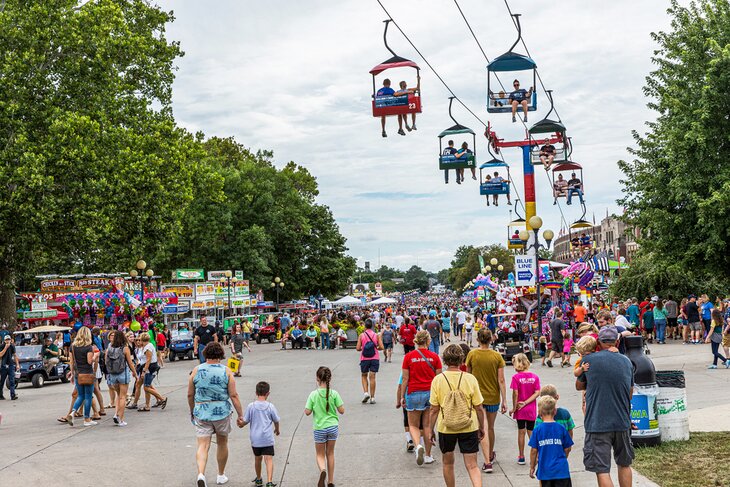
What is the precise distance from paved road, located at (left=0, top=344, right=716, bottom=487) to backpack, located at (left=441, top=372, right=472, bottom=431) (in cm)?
153

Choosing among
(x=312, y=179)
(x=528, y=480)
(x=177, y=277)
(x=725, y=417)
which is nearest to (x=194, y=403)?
(x=528, y=480)

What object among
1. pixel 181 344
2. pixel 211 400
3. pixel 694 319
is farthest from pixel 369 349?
pixel 181 344

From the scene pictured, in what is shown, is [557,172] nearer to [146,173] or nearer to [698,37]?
[698,37]

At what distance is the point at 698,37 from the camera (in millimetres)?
21828

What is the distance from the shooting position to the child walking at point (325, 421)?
8.93m

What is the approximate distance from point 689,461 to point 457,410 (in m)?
3.45

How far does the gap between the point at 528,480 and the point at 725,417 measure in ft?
15.8

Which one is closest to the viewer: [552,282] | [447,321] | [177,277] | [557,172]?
[552,282]

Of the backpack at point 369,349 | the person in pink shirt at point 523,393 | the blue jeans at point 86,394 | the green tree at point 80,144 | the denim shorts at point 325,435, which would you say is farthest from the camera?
the green tree at point 80,144

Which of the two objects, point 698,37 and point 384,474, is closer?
point 384,474

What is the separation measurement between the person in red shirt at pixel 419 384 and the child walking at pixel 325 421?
1.30 metres

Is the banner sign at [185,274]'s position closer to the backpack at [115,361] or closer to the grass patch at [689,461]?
the backpack at [115,361]

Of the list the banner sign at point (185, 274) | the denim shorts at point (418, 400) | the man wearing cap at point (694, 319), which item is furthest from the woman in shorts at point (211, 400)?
the banner sign at point (185, 274)

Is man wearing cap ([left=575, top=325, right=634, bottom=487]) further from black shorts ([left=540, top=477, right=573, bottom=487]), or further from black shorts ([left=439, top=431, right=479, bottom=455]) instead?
black shorts ([left=439, top=431, right=479, bottom=455])
